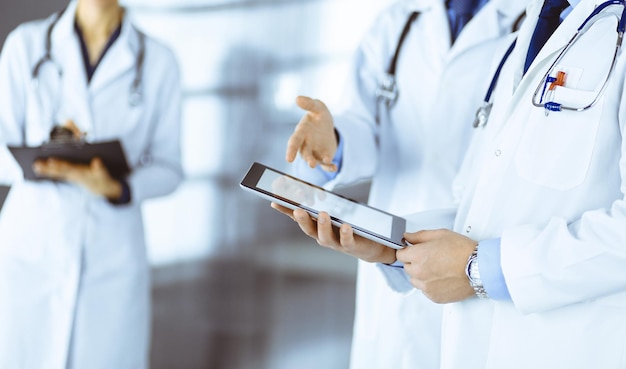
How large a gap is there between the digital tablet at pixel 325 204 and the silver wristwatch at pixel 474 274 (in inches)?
4.9

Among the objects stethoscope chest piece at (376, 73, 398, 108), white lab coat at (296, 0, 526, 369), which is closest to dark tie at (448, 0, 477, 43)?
white lab coat at (296, 0, 526, 369)

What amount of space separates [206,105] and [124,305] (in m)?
0.90

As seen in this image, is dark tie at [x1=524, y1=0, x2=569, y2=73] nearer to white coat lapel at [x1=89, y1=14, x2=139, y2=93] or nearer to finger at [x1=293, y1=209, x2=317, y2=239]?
finger at [x1=293, y1=209, x2=317, y2=239]

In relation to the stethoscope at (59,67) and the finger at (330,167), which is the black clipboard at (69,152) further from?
the finger at (330,167)

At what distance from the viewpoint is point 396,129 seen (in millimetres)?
1849

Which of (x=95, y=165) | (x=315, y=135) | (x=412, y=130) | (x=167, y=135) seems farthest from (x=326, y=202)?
(x=167, y=135)

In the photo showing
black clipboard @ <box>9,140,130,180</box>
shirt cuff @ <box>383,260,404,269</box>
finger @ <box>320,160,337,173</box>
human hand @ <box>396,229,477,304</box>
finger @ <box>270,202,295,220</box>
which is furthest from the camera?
black clipboard @ <box>9,140,130,180</box>

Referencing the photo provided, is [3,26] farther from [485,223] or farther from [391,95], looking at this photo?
[485,223]

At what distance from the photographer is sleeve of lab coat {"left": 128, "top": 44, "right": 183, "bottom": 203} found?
2.21 metres

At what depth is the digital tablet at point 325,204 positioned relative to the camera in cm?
121

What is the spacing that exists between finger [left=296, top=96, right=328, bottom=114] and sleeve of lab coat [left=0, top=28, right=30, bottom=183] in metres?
1.04

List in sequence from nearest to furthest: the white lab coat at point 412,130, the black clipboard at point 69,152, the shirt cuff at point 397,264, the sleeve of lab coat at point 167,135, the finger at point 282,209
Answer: the finger at point 282,209 < the shirt cuff at point 397,264 < the white lab coat at point 412,130 < the black clipboard at point 69,152 < the sleeve of lab coat at point 167,135

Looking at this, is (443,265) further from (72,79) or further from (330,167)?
(72,79)

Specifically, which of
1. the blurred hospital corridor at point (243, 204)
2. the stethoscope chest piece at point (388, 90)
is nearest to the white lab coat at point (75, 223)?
the blurred hospital corridor at point (243, 204)
